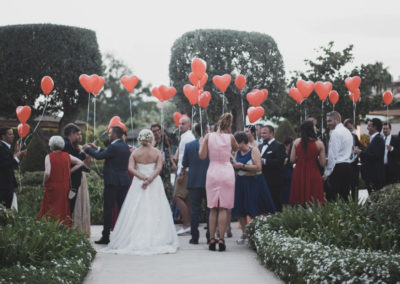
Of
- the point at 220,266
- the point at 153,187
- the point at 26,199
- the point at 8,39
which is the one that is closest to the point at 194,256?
the point at 220,266

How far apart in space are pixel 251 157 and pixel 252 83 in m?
16.6

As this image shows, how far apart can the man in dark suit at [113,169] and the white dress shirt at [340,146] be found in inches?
134

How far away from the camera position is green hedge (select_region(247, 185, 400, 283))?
4.67 m

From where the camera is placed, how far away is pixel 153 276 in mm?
6023

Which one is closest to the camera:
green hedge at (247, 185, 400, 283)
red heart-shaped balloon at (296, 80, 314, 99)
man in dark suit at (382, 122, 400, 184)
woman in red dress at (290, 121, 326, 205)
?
green hedge at (247, 185, 400, 283)

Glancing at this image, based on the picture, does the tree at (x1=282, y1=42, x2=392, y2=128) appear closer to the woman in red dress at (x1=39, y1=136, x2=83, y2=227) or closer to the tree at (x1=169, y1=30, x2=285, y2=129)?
the tree at (x1=169, y1=30, x2=285, y2=129)

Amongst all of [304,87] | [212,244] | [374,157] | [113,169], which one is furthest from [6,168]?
[304,87]

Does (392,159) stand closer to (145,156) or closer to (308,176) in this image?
(308,176)

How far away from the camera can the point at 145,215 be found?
26.4 ft

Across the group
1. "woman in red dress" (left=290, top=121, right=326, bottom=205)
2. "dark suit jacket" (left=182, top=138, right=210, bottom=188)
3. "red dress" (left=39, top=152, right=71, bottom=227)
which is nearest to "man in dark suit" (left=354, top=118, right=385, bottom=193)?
"woman in red dress" (left=290, top=121, right=326, bottom=205)

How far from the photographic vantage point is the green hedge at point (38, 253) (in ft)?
16.1

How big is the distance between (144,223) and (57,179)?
150 centimetres

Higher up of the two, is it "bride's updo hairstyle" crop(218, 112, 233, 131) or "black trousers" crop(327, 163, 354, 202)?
"bride's updo hairstyle" crop(218, 112, 233, 131)

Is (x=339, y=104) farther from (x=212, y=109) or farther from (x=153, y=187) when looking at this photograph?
(x=153, y=187)
